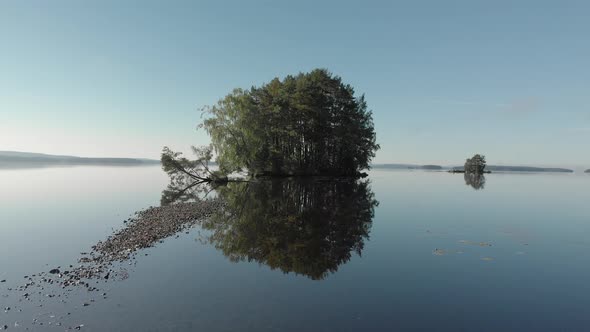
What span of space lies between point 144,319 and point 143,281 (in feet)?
13.1

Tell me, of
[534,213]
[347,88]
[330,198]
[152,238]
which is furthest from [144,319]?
[347,88]

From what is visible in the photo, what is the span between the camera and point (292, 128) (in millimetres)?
80250

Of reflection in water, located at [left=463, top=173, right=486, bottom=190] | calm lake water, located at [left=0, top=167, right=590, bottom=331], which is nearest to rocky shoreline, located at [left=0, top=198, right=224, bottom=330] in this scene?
calm lake water, located at [left=0, top=167, right=590, bottom=331]

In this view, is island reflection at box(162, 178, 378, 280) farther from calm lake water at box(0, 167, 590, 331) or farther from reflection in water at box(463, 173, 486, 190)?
reflection in water at box(463, 173, 486, 190)

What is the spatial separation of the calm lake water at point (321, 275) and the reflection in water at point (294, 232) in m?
0.14

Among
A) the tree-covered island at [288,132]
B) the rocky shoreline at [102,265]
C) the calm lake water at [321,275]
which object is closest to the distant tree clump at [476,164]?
the tree-covered island at [288,132]

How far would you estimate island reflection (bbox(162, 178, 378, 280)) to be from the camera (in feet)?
55.8

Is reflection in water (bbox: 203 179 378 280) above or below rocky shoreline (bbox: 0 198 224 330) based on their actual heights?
above

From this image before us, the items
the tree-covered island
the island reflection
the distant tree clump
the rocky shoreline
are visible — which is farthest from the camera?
the distant tree clump

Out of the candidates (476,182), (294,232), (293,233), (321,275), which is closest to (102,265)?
(321,275)

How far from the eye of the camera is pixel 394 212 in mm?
34062

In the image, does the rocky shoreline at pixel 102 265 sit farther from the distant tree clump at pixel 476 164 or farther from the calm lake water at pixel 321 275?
the distant tree clump at pixel 476 164

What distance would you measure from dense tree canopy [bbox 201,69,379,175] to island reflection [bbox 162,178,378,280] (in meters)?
35.2

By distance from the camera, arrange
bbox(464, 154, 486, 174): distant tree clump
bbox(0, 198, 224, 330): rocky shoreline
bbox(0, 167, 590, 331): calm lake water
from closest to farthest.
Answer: bbox(0, 167, 590, 331): calm lake water
bbox(0, 198, 224, 330): rocky shoreline
bbox(464, 154, 486, 174): distant tree clump
